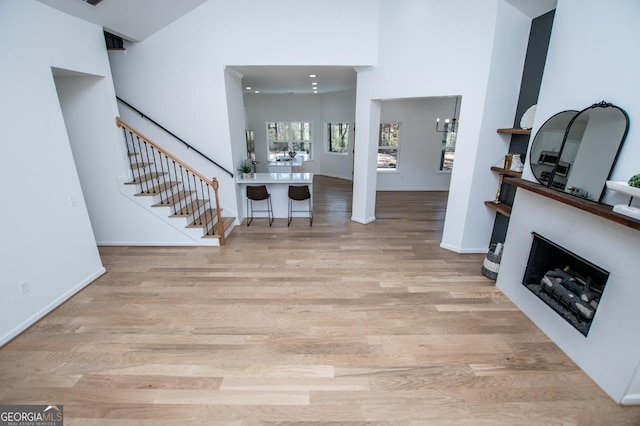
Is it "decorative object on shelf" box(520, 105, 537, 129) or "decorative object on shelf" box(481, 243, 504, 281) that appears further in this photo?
"decorative object on shelf" box(481, 243, 504, 281)

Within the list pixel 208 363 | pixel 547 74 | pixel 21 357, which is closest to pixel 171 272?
pixel 21 357

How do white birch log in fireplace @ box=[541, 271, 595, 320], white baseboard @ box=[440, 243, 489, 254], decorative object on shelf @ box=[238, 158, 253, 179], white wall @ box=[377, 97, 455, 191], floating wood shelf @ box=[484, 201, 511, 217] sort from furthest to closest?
1. white wall @ box=[377, 97, 455, 191]
2. decorative object on shelf @ box=[238, 158, 253, 179]
3. white baseboard @ box=[440, 243, 489, 254]
4. floating wood shelf @ box=[484, 201, 511, 217]
5. white birch log in fireplace @ box=[541, 271, 595, 320]

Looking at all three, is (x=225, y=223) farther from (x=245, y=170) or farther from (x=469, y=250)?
(x=469, y=250)

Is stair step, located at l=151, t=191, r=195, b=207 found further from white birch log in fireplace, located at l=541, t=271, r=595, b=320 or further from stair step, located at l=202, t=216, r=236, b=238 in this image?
white birch log in fireplace, located at l=541, t=271, r=595, b=320

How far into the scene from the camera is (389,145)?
331 inches

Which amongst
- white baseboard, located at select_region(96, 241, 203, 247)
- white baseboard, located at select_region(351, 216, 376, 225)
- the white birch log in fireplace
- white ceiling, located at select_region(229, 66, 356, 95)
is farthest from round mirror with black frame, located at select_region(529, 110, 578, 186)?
white baseboard, located at select_region(96, 241, 203, 247)

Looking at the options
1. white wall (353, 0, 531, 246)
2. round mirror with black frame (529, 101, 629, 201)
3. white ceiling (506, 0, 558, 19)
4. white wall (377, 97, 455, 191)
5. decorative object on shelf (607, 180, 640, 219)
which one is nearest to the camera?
decorative object on shelf (607, 180, 640, 219)

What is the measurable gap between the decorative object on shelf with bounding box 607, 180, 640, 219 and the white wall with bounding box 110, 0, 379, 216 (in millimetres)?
3791

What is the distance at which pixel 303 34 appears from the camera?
4461mm

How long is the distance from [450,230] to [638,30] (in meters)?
2.95

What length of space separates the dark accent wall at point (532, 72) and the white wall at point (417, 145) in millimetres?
4353

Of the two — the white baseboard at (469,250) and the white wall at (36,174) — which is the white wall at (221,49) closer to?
the white wall at (36,174)

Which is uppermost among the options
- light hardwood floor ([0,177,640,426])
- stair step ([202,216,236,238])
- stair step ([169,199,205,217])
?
stair step ([169,199,205,217])

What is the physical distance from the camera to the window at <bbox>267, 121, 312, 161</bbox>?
10367 millimetres
